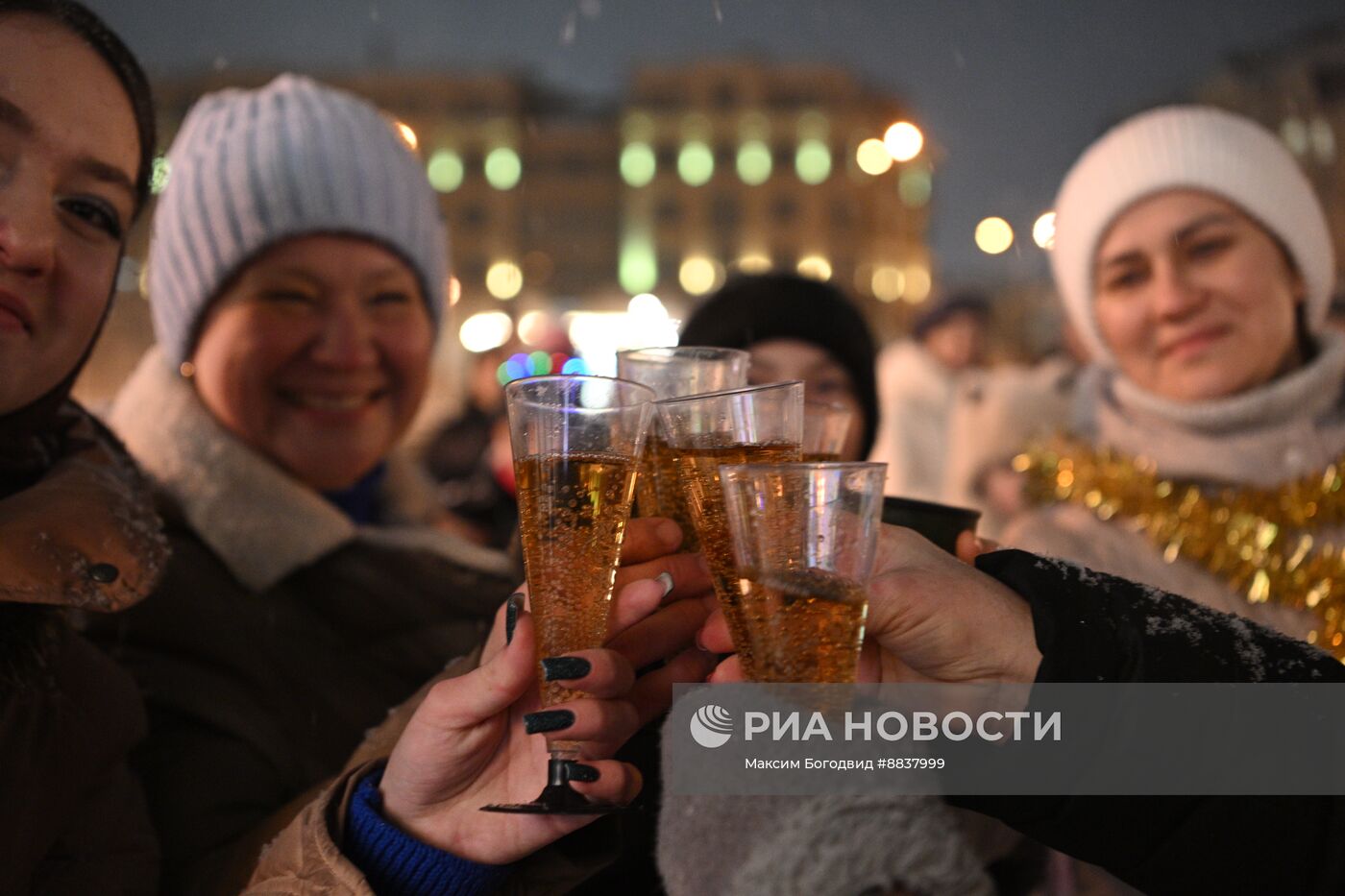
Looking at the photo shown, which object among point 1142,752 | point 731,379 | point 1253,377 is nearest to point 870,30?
point 1253,377

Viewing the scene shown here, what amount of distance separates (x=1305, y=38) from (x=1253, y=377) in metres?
2.67

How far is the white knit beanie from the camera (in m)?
2.04

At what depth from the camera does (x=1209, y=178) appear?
2.04 metres

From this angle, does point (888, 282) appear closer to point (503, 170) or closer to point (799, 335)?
point (503, 170)

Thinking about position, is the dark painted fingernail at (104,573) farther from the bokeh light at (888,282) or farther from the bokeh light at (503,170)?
the bokeh light at (503,170)

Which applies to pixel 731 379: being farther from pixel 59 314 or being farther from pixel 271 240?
pixel 271 240

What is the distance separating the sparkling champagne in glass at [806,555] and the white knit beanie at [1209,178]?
154cm

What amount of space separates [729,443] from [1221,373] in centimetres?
148

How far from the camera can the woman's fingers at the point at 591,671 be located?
1039mm

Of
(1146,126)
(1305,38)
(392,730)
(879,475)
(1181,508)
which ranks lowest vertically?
(392,730)

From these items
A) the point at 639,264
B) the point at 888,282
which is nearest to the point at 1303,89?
the point at 888,282

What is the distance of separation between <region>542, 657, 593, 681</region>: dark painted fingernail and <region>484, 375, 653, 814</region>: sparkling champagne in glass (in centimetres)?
2

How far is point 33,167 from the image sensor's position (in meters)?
1.31

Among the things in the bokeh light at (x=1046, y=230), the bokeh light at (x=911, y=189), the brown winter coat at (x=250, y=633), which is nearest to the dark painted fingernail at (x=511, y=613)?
the brown winter coat at (x=250, y=633)
